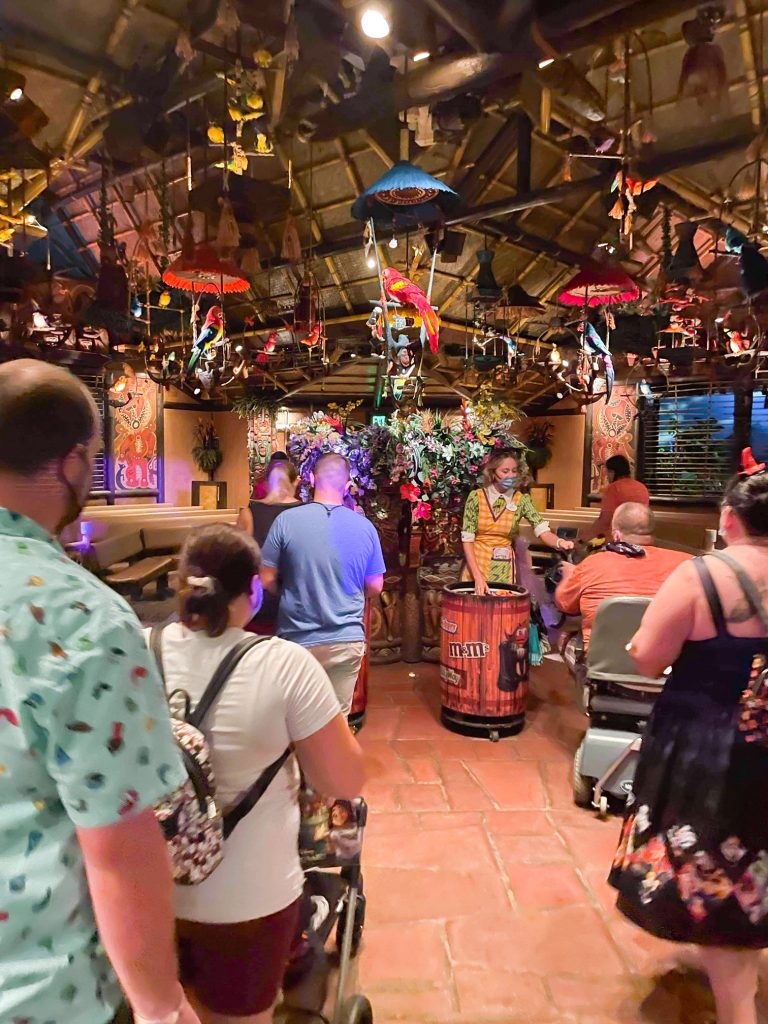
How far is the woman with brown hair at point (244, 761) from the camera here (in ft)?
4.86

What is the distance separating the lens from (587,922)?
8.47 ft

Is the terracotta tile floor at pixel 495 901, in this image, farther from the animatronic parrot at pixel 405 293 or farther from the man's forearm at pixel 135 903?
the animatronic parrot at pixel 405 293

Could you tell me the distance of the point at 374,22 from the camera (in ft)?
8.66

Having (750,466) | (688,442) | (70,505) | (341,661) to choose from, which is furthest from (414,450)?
(688,442)

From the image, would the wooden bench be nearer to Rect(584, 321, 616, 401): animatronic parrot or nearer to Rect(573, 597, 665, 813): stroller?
Rect(584, 321, 616, 401): animatronic parrot

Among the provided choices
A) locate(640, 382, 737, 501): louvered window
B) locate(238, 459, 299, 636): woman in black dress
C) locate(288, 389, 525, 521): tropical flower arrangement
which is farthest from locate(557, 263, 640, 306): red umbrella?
locate(640, 382, 737, 501): louvered window

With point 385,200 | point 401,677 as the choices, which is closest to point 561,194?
point 385,200

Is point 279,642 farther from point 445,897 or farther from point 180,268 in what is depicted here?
point 180,268

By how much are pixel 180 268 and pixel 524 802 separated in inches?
122

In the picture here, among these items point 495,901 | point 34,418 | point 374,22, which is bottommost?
point 495,901

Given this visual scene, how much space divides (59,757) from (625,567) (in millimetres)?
3039

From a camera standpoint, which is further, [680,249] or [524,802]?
[680,249]

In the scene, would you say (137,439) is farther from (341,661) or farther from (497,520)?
(341,661)

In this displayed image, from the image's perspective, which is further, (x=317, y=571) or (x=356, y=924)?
(x=317, y=571)
